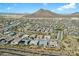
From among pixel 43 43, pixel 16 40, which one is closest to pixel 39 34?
pixel 43 43

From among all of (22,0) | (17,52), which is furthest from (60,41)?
(22,0)

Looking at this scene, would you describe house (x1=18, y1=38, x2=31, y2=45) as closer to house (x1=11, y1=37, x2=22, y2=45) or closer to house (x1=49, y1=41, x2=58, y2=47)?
house (x1=11, y1=37, x2=22, y2=45)

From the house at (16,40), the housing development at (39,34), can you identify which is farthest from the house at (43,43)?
the house at (16,40)

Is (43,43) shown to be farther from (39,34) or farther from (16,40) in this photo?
(16,40)

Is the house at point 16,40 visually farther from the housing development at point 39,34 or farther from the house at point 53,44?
the house at point 53,44

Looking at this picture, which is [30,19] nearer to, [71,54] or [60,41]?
[60,41]

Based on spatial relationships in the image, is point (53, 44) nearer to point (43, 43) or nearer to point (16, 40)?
point (43, 43)

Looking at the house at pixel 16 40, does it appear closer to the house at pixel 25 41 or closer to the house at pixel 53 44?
the house at pixel 25 41

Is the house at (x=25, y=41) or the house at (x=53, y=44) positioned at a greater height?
the house at (x=25, y=41)
